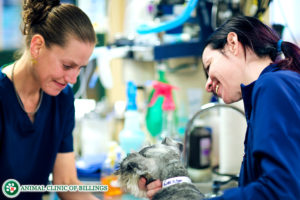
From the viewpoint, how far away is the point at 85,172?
168cm

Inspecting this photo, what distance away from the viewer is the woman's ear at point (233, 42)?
95 cm

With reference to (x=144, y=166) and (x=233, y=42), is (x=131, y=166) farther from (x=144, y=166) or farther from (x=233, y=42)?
(x=233, y=42)

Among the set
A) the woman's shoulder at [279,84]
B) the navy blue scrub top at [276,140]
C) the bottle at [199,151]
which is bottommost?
the bottle at [199,151]

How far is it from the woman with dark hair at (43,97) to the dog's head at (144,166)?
418 mm

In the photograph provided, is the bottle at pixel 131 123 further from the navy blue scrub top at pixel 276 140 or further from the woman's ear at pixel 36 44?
the navy blue scrub top at pixel 276 140

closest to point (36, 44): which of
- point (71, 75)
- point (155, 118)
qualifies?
point (71, 75)

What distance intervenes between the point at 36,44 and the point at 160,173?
0.61 meters

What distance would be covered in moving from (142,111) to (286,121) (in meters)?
1.27

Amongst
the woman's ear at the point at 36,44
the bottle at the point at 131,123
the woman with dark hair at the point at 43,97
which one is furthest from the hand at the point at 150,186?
the bottle at the point at 131,123

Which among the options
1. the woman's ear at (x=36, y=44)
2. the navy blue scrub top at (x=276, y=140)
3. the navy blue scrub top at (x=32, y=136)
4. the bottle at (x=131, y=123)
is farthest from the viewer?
the bottle at (x=131, y=123)

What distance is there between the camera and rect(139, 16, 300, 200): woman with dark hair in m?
0.72

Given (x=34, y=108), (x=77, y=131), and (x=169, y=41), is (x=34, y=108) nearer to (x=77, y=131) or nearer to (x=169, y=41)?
(x=77, y=131)

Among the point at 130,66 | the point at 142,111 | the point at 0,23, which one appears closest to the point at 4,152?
the point at 142,111

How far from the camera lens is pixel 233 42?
37.5 inches
